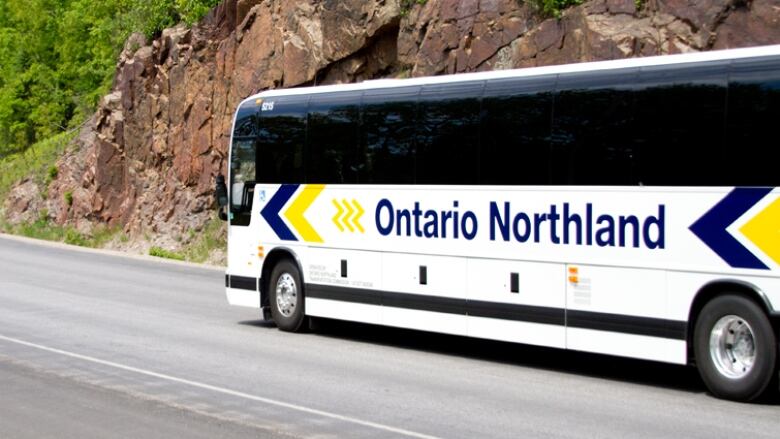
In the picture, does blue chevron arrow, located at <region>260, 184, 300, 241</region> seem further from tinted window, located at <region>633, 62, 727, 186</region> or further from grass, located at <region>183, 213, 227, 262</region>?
grass, located at <region>183, 213, 227, 262</region>

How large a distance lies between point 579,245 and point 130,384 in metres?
5.14

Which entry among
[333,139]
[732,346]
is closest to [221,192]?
[333,139]

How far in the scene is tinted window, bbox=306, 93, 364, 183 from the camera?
1584 cm

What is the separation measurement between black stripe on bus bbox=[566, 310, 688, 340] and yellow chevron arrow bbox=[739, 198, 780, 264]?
1.22 meters

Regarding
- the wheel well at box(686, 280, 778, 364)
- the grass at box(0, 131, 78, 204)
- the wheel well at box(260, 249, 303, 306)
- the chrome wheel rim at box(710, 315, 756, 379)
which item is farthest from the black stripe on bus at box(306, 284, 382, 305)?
the grass at box(0, 131, 78, 204)

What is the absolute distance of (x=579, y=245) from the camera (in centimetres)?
1277

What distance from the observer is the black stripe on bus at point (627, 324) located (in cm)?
1179

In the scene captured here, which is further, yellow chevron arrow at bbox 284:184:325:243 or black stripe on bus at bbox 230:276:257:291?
black stripe on bus at bbox 230:276:257:291

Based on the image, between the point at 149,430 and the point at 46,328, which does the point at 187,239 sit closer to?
the point at 46,328

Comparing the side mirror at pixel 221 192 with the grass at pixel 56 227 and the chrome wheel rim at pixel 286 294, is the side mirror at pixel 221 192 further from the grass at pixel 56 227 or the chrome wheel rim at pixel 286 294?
the grass at pixel 56 227

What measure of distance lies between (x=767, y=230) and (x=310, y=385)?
4.92 m

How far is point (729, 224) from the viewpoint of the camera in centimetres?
1127

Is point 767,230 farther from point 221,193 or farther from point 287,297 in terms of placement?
point 221,193

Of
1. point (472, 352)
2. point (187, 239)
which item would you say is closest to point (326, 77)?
point (187, 239)
